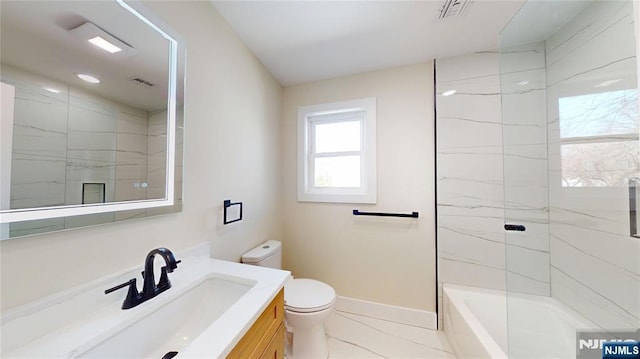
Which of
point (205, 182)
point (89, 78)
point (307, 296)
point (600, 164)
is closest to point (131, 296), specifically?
point (205, 182)

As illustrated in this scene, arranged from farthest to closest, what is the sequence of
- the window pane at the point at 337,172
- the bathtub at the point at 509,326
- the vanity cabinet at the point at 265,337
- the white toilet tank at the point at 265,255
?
the window pane at the point at 337,172, the white toilet tank at the point at 265,255, the bathtub at the point at 509,326, the vanity cabinet at the point at 265,337

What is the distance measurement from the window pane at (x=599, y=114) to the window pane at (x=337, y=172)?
144cm

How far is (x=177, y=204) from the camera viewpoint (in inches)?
39.0

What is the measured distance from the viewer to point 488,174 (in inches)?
64.4

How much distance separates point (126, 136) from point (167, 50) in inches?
18.5

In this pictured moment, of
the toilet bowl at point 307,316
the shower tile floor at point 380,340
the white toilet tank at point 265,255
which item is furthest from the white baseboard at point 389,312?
the white toilet tank at point 265,255

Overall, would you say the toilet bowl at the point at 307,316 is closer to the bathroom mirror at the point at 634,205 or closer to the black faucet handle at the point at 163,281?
the black faucet handle at the point at 163,281

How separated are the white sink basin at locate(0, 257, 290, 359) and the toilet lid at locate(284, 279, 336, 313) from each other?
505 mm

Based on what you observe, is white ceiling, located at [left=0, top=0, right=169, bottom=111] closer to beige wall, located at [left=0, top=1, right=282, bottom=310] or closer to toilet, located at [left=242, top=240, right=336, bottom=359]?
beige wall, located at [left=0, top=1, right=282, bottom=310]

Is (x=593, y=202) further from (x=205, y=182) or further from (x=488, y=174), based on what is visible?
(x=205, y=182)

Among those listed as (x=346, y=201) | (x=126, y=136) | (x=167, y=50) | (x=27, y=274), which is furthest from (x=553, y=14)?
(x=27, y=274)

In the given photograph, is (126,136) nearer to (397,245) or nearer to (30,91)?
(30,91)

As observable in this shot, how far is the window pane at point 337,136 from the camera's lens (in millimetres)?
2057

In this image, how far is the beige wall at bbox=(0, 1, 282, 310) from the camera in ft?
1.96
